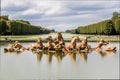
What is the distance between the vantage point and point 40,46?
25641 mm

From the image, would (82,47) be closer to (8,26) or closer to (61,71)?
(61,71)

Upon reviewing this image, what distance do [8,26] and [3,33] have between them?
1443 millimetres

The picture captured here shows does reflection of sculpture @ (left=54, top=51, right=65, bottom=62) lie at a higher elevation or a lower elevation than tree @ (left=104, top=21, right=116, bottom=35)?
lower

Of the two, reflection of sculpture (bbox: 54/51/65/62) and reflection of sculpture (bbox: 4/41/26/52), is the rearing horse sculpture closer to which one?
reflection of sculpture (bbox: 54/51/65/62)

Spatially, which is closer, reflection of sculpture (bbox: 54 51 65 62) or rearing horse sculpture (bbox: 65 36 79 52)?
reflection of sculpture (bbox: 54 51 65 62)

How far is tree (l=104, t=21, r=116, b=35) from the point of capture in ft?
186

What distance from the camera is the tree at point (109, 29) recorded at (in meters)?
56.5

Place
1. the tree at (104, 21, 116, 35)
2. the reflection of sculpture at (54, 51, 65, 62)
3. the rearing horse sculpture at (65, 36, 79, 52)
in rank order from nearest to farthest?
1. the reflection of sculpture at (54, 51, 65, 62)
2. the rearing horse sculpture at (65, 36, 79, 52)
3. the tree at (104, 21, 116, 35)

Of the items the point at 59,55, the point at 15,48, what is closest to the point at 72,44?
the point at 59,55

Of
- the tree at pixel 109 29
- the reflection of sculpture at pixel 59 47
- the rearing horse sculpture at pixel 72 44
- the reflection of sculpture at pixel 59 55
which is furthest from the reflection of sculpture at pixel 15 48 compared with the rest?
the tree at pixel 109 29

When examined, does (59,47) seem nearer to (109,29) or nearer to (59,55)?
(59,55)

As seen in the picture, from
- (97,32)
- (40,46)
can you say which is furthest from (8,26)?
(40,46)

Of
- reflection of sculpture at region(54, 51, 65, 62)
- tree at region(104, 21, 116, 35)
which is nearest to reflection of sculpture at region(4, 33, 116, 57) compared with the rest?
reflection of sculpture at region(54, 51, 65, 62)

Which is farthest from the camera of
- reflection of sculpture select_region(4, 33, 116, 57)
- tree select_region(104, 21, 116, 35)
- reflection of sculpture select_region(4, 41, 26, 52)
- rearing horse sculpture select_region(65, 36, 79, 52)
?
tree select_region(104, 21, 116, 35)
